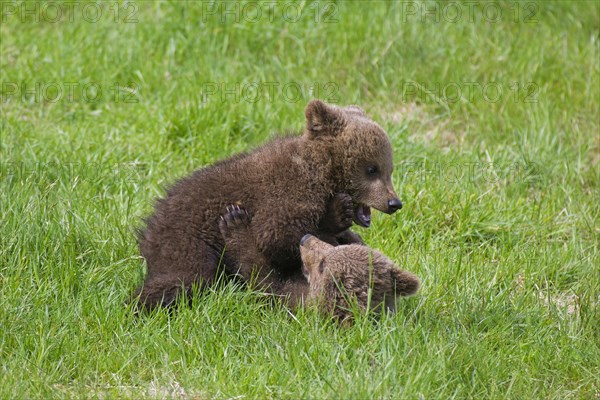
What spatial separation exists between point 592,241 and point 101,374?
3998mm

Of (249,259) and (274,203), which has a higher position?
(274,203)

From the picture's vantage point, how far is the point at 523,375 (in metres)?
5.29

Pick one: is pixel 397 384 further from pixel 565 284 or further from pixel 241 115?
pixel 241 115

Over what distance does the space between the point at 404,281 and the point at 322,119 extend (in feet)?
3.75

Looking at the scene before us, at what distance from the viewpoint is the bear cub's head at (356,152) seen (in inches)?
236

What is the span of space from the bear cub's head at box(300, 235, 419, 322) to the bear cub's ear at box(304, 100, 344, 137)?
2.67 ft

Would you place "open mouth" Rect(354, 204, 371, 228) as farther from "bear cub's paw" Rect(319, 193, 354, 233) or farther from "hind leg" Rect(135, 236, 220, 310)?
"hind leg" Rect(135, 236, 220, 310)

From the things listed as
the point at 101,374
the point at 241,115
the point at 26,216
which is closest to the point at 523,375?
the point at 101,374

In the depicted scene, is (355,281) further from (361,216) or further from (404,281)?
(361,216)

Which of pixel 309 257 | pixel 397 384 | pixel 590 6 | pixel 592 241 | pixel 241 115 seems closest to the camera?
pixel 397 384

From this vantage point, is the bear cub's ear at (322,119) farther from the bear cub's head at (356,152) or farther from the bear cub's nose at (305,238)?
the bear cub's nose at (305,238)

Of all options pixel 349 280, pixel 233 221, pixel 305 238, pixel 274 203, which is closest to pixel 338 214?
pixel 305 238

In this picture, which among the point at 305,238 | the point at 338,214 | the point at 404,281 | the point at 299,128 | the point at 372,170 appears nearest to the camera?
the point at 404,281

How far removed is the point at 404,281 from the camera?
5523 millimetres
